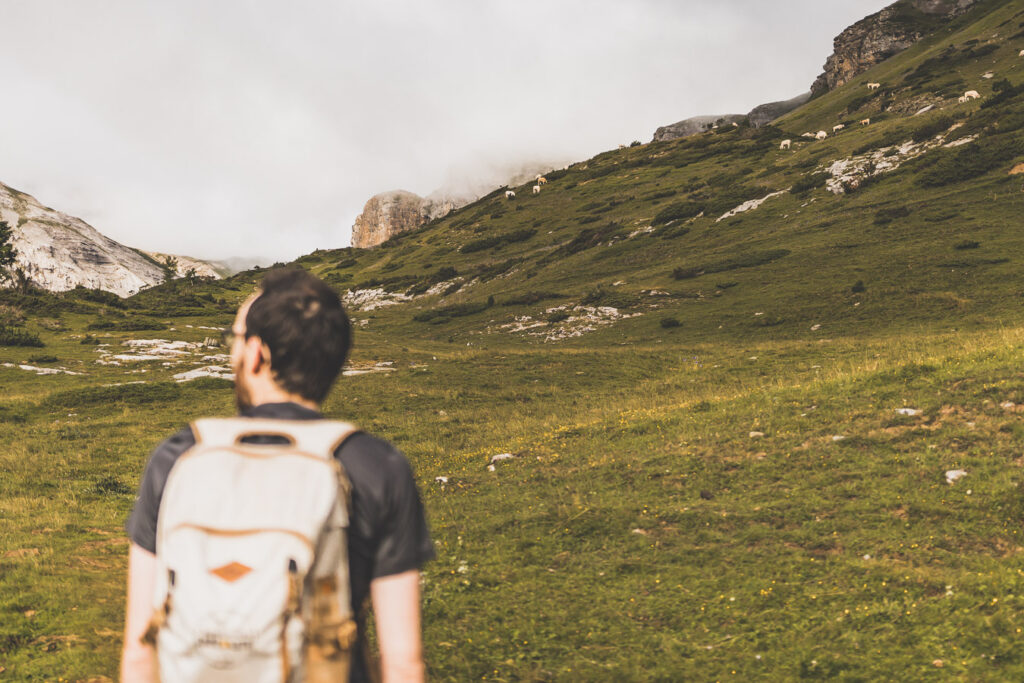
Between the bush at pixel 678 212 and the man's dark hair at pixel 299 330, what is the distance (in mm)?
70238

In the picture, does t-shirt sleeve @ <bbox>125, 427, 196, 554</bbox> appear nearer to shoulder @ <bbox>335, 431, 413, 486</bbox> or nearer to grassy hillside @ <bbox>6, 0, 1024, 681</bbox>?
shoulder @ <bbox>335, 431, 413, 486</bbox>

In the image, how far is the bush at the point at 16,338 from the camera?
36.3 meters

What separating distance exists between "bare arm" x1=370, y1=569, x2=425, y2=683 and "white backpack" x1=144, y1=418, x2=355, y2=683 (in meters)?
0.15

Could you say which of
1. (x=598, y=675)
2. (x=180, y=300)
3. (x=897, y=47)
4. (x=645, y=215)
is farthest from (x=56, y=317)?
(x=897, y=47)

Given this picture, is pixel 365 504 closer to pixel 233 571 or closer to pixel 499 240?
pixel 233 571

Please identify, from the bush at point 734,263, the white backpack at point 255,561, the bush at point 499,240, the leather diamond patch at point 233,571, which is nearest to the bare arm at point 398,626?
the white backpack at point 255,561

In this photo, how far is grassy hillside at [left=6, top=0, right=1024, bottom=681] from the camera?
712 cm

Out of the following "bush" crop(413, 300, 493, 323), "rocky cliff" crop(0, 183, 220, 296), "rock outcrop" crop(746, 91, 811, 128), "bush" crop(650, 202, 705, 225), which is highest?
"rock outcrop" crop(746, 91, 811, 128)

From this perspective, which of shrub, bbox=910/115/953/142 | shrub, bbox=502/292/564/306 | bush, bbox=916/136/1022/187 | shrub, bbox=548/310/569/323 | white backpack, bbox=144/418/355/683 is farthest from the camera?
shrub, bbox=910/115/953/142

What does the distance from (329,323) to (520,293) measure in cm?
5753

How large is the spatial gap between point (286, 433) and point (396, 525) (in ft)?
2.00

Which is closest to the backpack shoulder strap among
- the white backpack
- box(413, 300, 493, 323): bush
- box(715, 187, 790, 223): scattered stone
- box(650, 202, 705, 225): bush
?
the white backpack

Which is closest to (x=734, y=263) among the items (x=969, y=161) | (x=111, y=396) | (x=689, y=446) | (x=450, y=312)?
(x=969, y=161)

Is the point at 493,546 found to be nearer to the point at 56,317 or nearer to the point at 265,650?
the point at 265,650
